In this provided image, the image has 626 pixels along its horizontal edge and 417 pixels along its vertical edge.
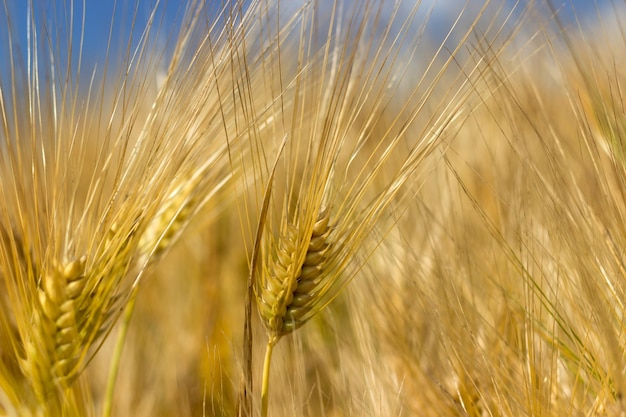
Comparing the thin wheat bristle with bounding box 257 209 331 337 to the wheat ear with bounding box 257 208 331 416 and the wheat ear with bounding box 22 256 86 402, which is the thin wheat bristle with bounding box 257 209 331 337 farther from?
the wheat ear with bounding box 22 256 86 402

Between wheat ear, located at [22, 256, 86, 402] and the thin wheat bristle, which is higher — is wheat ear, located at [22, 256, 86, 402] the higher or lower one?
the lower one

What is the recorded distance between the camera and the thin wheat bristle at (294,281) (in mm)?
725

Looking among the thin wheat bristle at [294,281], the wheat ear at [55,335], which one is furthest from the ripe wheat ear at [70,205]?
the thin wheat bristle at [294,281]

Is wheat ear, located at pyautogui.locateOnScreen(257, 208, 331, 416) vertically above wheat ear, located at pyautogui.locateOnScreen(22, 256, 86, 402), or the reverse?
wheat ear, located at pyautogui.locateOnScreen(257, 208, 331, 416)

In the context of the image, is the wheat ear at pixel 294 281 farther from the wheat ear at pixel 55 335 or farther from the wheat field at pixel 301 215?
the wheat ear at pixel 55 335

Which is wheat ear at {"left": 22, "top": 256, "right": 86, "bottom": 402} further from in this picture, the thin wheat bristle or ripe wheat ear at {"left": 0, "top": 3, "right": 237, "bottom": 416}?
the thin wheat bristle

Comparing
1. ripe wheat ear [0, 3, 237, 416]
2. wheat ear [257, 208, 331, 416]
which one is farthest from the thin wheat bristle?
ripe wheat ear [0, 3, 237, 416]

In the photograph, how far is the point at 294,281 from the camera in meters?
0.72

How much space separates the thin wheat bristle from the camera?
725mm

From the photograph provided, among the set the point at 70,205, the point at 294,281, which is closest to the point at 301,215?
the point at 294,281

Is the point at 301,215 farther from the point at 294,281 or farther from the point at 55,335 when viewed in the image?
the point at 55,335

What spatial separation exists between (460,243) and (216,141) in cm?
38

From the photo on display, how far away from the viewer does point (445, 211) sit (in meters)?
1.28

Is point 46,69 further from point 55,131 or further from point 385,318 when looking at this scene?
point 385,318
